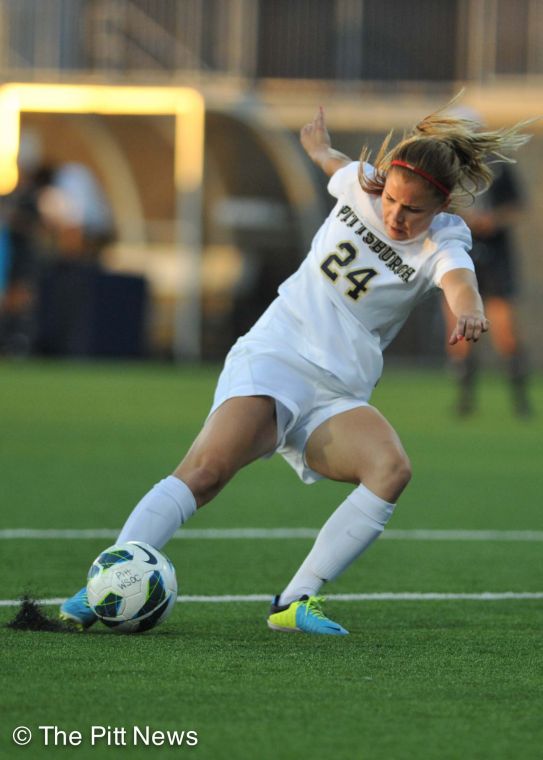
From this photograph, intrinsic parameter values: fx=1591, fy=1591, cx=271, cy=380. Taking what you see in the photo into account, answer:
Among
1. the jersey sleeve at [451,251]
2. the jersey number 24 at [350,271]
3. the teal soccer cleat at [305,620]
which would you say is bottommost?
the teal soccer cleat at [305,620]

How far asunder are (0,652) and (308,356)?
142 centimetres

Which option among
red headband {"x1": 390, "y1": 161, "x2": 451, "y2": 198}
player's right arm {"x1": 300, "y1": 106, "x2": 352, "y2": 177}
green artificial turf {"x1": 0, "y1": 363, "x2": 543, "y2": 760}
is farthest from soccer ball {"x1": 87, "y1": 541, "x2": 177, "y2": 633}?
player's right arm {"x1": 300, "y1": 106, "x2": 352, "y2": 177}

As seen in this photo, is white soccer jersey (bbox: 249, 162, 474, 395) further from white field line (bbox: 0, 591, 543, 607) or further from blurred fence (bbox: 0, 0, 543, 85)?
blurred fence (bbox: 0, 0, 543, 85)

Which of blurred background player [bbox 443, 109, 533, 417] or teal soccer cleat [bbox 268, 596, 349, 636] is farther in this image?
blurred background player [bbox 443, 109, 533, 417]

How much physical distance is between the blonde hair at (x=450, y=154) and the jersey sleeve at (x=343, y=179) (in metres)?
0.07

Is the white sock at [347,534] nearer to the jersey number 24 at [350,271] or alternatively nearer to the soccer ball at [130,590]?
the soccer ball at [130,590]

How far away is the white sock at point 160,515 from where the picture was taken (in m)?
4.70

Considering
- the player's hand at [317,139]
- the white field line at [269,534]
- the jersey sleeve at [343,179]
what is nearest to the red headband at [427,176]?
the jersey sleeve at [343,179]

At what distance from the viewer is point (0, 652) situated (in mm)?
4211

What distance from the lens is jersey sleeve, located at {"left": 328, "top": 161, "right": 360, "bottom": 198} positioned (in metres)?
5.20

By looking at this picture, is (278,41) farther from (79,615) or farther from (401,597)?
(79,615)

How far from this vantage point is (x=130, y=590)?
4.53 meters

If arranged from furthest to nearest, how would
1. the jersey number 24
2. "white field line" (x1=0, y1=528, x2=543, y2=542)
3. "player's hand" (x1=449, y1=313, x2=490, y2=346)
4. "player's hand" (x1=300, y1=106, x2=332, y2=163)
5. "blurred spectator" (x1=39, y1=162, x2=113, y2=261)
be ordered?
1. "blurred spectator" (x1=39, y1=162, x2=113, y2=261)
2. "white field line" (x1=0, y1=528, x2=543, y2=542)
3. "player's hand" (x1=300, y1=106, x2=332, y2=163)
4. the jersey number 24
5. "player's hand" (x1=449, y1=313, x2=490, y2=346)

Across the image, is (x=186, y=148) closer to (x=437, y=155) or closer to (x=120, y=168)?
(x=120, y=168)
